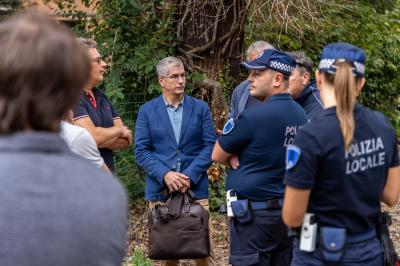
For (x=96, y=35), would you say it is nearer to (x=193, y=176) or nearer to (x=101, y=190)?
(x=193, y=176)

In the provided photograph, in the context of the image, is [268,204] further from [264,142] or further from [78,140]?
[78,140]

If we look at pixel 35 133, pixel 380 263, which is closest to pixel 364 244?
pixel 380 263

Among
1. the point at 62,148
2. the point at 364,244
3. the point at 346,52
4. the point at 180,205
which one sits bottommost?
the point at 180,205

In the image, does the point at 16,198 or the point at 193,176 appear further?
the point at 193,176

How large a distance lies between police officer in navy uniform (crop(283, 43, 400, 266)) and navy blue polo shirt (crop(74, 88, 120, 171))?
182cm

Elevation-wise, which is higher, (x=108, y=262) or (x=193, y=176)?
(x=108, y=262)

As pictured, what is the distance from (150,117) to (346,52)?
255 centimetres

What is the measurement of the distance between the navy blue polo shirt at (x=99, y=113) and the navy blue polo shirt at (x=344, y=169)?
186 centimetres

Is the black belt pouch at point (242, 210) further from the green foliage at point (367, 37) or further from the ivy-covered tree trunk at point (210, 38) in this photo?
the green foliage at point (367, 37)

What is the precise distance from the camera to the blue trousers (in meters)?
3.22

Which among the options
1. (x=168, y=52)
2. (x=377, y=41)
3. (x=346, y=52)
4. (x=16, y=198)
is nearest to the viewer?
(x=16, y=198)

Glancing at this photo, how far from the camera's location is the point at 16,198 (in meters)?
1.74

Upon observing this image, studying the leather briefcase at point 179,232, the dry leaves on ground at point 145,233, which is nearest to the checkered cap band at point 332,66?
the leather briefcase at point 179,232

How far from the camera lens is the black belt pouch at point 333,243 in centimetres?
317
